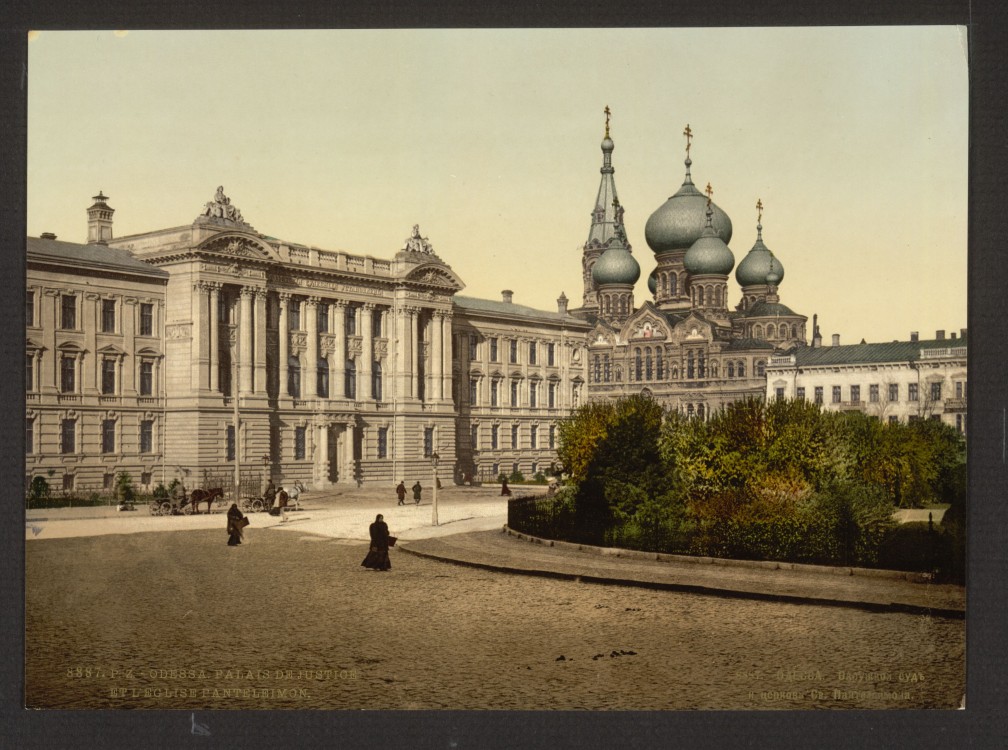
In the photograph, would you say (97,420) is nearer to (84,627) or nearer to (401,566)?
(84,627)

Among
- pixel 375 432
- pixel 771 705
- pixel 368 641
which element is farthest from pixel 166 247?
pixel 771 705

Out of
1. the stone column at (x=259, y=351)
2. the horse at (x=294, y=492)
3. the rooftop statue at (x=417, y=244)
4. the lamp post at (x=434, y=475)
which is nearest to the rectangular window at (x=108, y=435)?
the horse at (x=294, y=492)

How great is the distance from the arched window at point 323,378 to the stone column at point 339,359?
20 centimetres

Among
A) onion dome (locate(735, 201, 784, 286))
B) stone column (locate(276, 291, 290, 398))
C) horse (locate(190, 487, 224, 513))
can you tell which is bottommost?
horse (locate(190, 487, 224, 513))

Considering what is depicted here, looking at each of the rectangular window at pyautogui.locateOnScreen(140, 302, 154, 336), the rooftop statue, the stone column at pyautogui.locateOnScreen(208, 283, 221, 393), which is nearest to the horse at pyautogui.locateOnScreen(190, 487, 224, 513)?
the stone column at pyautogui.locateOnScreen(208, 283, 221, 393)

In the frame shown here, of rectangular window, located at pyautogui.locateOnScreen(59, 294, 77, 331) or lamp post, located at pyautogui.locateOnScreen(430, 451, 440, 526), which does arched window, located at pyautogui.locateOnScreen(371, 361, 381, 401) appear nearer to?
lamp post, located at pyautogui.locateOnScreen(430, 451, 440, 526)

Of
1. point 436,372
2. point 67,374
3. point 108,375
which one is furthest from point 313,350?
point 67,374

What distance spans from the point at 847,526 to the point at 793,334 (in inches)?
199

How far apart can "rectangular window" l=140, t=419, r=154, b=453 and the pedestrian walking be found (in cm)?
420

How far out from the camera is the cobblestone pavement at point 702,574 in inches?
667

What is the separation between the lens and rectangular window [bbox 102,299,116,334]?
18016mm

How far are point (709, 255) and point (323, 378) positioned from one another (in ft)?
38.9

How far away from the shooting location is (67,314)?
1772 centimetres

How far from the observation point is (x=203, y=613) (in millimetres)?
16734
